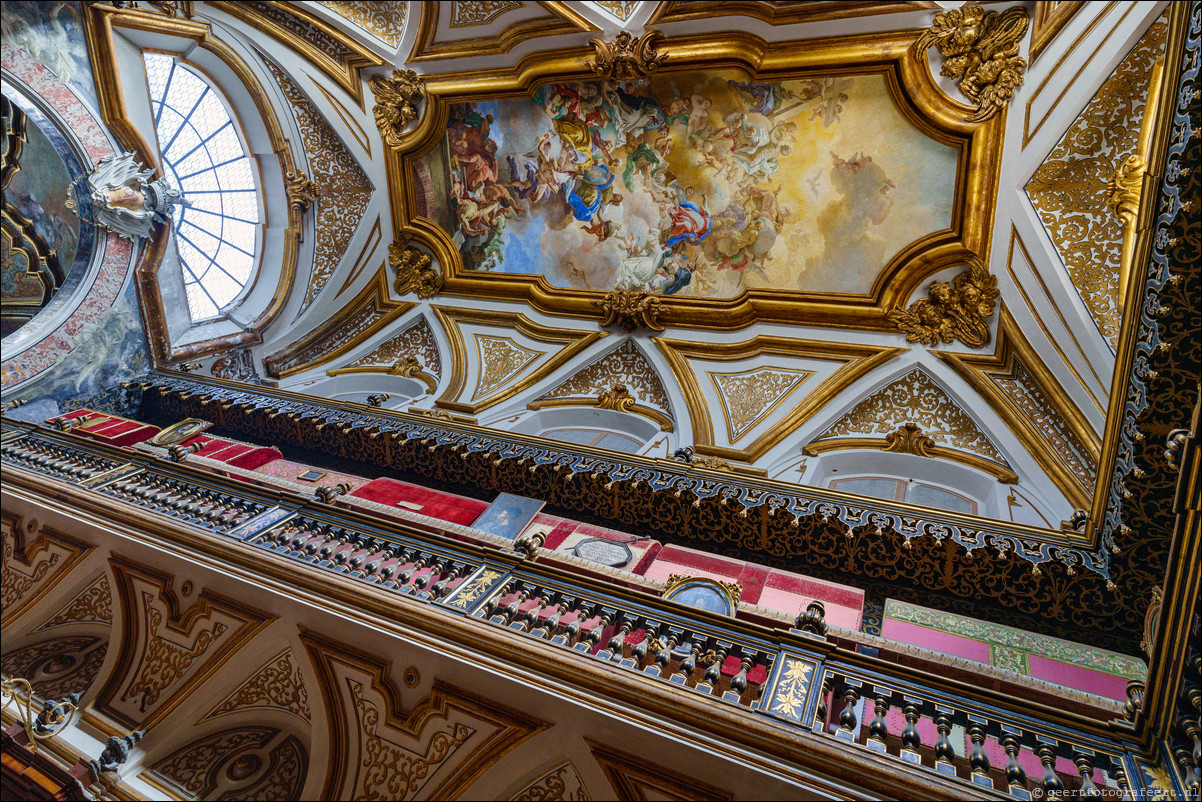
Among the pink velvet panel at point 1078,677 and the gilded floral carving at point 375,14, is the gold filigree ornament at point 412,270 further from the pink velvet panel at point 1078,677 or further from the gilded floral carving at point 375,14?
the pink velvet panel at point 1078,677

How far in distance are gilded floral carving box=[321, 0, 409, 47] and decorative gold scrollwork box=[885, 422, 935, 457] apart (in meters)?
10.3

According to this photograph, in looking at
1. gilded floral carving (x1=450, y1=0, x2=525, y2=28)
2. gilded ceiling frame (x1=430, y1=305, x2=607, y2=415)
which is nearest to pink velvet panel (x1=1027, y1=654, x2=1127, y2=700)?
gilded ceiling frame (x1=430, y1=305, x2=607, y2=415)

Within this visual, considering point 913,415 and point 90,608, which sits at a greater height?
point 913,415

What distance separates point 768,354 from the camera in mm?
9656

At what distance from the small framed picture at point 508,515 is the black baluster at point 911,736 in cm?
407

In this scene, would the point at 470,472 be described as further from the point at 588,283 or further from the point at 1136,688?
the point at 1136,688

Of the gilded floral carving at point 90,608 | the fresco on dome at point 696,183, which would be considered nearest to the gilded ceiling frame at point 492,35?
the fresco on dome at point 696,183

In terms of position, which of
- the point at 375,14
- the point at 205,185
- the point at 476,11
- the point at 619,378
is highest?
the point at 476,11

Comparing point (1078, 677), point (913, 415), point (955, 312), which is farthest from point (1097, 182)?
point (1078, 677)

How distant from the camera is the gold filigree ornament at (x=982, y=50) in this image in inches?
304

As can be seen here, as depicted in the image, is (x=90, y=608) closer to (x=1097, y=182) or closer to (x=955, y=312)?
(x=955, y=312)

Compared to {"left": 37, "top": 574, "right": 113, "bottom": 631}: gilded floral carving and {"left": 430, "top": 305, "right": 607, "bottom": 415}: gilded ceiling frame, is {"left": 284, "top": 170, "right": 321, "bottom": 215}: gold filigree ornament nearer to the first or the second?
{"left": 430, "top": 305, "right": 607, "bottom": 415}: gilded ceiling frame

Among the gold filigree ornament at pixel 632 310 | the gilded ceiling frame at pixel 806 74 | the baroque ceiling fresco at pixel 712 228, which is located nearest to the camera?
the baroque ceiling fresco at pixel 712 228

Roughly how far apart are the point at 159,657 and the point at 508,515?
326 centimetres
